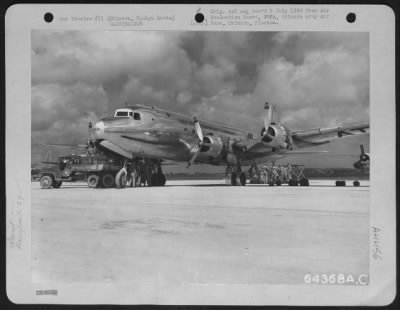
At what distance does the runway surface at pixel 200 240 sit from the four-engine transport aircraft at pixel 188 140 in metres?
0.70

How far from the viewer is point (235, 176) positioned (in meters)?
4.34

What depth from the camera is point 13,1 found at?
3.30 meters

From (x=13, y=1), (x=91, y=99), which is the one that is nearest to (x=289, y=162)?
(x=91, y=99)

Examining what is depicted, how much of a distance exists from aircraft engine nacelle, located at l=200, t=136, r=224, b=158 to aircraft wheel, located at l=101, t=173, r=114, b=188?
3.88ft

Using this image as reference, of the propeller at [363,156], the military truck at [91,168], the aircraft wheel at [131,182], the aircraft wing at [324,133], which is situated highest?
the aircraft wing at [324,133]

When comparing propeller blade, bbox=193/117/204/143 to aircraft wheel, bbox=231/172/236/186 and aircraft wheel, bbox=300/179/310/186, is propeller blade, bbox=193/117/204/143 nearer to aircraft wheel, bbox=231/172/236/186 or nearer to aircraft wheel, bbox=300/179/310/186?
aircraft wheel, bbox=231/172/236/186

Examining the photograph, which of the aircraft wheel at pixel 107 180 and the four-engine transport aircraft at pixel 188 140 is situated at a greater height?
the four-engine transport aircraft at pixel 188 140

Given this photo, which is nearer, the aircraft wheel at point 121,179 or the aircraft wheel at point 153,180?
the aircraft wheel at point 153,180

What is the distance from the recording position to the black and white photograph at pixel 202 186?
3.22 m

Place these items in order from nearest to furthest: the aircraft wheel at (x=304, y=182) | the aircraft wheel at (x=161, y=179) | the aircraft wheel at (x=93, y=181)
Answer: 1. the aircraft wheel at (x=304, y=182)
2. the aircraft wheel at (x=161, y=179)
3. the aircraft wheel at (x=93, y=181)

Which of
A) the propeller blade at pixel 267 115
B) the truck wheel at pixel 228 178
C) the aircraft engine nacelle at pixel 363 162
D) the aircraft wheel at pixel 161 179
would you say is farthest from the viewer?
the truck wheel at pixel 228 178

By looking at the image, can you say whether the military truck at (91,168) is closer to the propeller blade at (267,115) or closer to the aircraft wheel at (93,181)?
the aircraft wheel at (93,181)

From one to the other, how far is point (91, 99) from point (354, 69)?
2.67 m

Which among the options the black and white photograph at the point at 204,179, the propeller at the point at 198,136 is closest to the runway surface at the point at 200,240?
the black and white photograph at the point at 204,179
